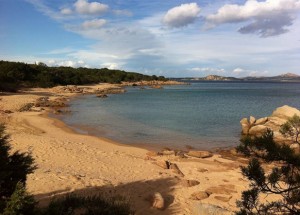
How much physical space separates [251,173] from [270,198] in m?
6.47

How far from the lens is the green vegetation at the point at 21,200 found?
5238mm

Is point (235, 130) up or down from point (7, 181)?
down

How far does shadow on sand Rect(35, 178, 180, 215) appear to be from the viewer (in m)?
9.40

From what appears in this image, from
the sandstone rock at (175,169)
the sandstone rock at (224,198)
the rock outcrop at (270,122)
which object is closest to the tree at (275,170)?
the sandstone rock at (224,198)

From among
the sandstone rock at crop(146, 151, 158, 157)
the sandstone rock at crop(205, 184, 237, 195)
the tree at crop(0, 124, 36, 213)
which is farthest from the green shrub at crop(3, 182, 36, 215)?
the sandstone rock at crop(146, 151, 158, 157)

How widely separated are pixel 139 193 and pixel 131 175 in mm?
2244

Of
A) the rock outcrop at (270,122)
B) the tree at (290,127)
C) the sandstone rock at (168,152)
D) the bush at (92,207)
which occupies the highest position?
the tree at (290,127)

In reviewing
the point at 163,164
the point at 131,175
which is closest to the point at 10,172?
the point at 131,175

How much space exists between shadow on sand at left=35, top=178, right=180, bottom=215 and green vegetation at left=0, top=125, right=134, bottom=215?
1876 mm

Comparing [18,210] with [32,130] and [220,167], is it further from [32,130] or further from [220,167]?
[32,130]

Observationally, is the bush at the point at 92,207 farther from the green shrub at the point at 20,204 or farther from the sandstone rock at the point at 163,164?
the sandstone rock at the point at 163,164

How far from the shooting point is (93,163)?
47.1 feet

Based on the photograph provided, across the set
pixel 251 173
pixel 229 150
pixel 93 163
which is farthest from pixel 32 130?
pixel 251 173

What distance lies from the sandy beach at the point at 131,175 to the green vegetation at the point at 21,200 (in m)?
1.73
